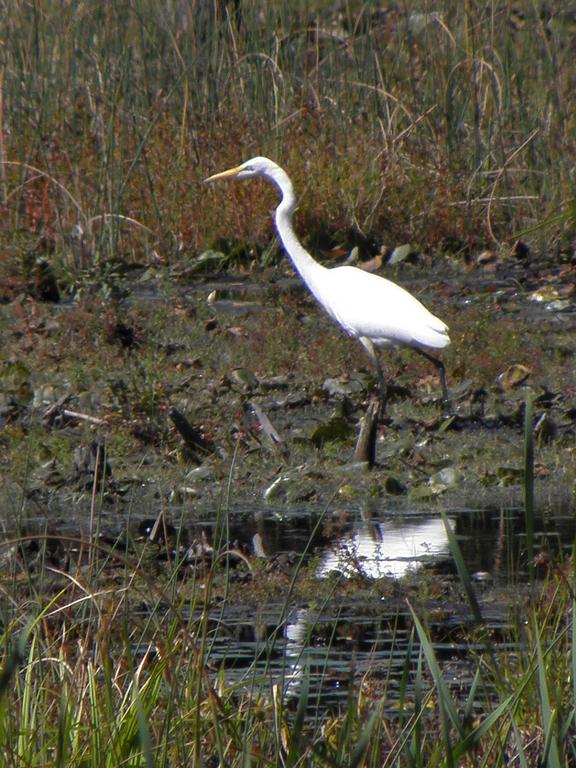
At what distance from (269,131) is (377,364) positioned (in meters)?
3.40

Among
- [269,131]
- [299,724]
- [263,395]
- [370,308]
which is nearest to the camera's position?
[299,724]

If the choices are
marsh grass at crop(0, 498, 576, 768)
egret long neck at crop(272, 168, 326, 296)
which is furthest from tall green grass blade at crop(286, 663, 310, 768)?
egret long neck at crop(272, 168, 326, 296)

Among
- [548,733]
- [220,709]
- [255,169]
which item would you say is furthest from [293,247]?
[548,733]

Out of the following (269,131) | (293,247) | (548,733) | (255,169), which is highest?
(548,733)

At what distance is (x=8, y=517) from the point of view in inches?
218

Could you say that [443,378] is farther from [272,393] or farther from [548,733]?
[548,733]

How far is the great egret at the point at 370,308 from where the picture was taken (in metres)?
7.14

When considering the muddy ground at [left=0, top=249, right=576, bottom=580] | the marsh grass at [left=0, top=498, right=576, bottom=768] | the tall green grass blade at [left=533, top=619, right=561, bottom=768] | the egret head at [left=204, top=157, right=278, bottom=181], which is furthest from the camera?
the egret head at [left=204, top=157, right=278, bottom=181]

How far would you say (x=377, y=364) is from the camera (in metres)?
7.34

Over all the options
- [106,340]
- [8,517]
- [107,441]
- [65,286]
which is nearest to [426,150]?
[65,286]

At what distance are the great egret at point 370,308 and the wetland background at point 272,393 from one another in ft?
0.90

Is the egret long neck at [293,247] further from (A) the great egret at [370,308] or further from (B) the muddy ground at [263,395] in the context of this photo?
(B) the muddy ground at [263,395]

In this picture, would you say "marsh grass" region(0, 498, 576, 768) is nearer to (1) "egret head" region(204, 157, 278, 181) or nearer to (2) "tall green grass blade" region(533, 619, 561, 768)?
(2) "tall green grass blade" region(533, 619, 561, 768)

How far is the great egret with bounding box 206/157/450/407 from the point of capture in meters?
7.14
